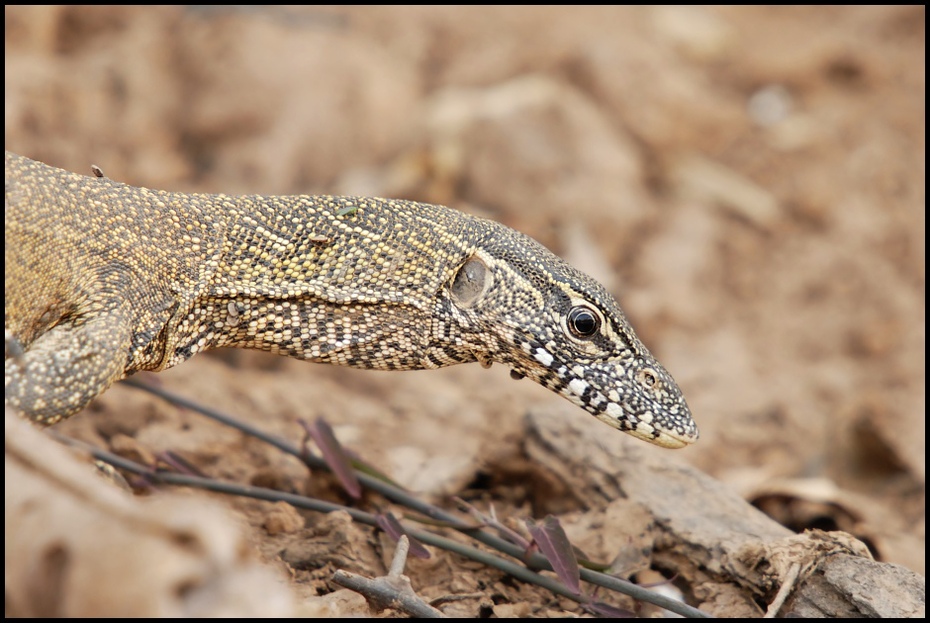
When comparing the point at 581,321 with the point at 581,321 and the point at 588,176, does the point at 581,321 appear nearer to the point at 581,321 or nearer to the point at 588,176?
the point at 581,321

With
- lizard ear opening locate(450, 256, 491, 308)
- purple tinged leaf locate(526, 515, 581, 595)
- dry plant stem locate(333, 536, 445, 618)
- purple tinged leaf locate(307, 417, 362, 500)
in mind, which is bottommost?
dry plant stem locate(333, 536, 445, 618)

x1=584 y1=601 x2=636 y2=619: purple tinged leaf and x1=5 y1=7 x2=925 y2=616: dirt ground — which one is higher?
x1=5 y1=7 x2=925 y2=616: dirt ground

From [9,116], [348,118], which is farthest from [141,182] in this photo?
[348,118]

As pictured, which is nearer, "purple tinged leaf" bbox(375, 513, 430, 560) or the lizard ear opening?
"purple tinged leaf" bbox(375, 513, 430, 560)

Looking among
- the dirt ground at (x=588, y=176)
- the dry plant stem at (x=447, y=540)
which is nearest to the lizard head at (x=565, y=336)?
the dry plant stem at (x=447, y=540)

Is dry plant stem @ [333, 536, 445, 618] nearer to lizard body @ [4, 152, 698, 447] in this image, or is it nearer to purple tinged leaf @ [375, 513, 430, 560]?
purple tinged leaf @ [375, 513, 430, 560]

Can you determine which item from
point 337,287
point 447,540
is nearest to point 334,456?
point 447,540

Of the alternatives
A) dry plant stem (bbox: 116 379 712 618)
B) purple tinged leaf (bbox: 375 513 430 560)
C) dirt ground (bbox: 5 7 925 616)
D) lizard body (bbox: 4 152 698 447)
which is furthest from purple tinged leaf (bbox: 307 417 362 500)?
dirt ground (bbox: 5 7 925 616)
